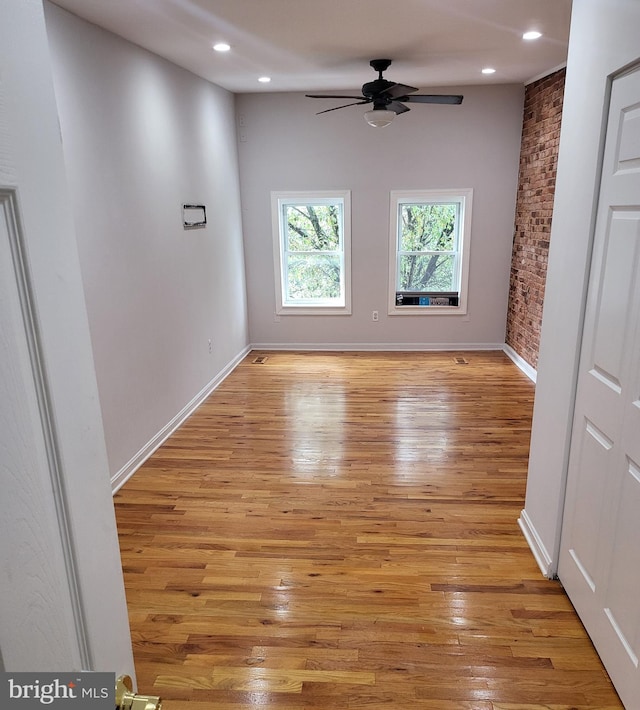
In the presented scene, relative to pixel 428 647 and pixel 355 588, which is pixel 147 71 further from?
pixel 428 647

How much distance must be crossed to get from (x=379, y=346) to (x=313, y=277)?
1.15 m

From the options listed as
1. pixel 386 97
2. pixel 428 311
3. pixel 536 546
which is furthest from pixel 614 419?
pixel 428 311

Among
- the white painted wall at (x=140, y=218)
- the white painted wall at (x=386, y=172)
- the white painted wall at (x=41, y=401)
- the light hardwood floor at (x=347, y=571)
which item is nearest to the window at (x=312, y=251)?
the white painted wall at (x=386, y=172)

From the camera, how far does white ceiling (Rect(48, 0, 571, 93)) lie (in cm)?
283

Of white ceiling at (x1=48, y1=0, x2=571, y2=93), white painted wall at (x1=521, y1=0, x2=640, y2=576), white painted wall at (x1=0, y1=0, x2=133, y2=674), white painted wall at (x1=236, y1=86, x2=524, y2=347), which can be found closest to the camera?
white painted wall at (x1=0, y1=0, x2=133, y2=674)

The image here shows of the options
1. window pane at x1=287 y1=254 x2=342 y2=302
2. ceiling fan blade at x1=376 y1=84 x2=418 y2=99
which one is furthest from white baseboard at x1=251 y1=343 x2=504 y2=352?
ceiling fan blade at x1=376 y1=84 x2=418 y2=99

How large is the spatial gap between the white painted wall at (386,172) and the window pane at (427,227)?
24 cm

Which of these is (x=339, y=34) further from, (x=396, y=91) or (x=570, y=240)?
(x=570, y=240)

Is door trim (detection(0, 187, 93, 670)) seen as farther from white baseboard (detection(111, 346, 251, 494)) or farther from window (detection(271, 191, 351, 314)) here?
window (detection(271, 191, 351, 314))

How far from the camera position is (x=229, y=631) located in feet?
6.77

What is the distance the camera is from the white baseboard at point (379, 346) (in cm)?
616

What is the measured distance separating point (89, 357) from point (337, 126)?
543 centimetres

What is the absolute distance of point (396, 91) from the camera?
152 inches

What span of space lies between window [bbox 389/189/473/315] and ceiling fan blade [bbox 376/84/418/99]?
6.04ft
